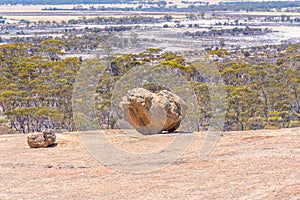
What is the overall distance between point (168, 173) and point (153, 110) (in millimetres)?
5606

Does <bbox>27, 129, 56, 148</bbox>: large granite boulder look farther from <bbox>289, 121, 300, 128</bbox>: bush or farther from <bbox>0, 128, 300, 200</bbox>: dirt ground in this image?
<bbox>289, 121, 300, 128</bbox>: bush

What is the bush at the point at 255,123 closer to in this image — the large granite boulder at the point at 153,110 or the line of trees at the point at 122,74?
the line of trees at the point at 122,74

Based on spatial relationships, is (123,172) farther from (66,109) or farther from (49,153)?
(66,109)

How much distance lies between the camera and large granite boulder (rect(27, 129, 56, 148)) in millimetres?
19656

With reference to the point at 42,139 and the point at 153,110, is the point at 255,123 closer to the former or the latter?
the point at 153,110

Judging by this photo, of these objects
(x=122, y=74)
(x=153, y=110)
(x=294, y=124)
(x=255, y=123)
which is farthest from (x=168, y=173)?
(x=122, y=74)

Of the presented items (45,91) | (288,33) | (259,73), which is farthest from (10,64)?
(288,33)

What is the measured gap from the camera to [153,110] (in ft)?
66.6

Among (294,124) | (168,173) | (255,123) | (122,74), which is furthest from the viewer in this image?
(122,74)

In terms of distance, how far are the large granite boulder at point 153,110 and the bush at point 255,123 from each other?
1048 centimetres

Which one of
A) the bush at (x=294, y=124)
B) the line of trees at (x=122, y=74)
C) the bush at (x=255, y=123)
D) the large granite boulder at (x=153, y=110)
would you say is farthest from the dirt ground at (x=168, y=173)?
the bush at (x=255, y=123)

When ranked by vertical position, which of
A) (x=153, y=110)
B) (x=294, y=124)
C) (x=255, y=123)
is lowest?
(x=255, y=123)

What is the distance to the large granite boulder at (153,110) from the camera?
797 inches

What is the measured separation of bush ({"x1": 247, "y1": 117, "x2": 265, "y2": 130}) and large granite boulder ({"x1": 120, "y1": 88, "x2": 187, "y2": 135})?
34.4 feet
